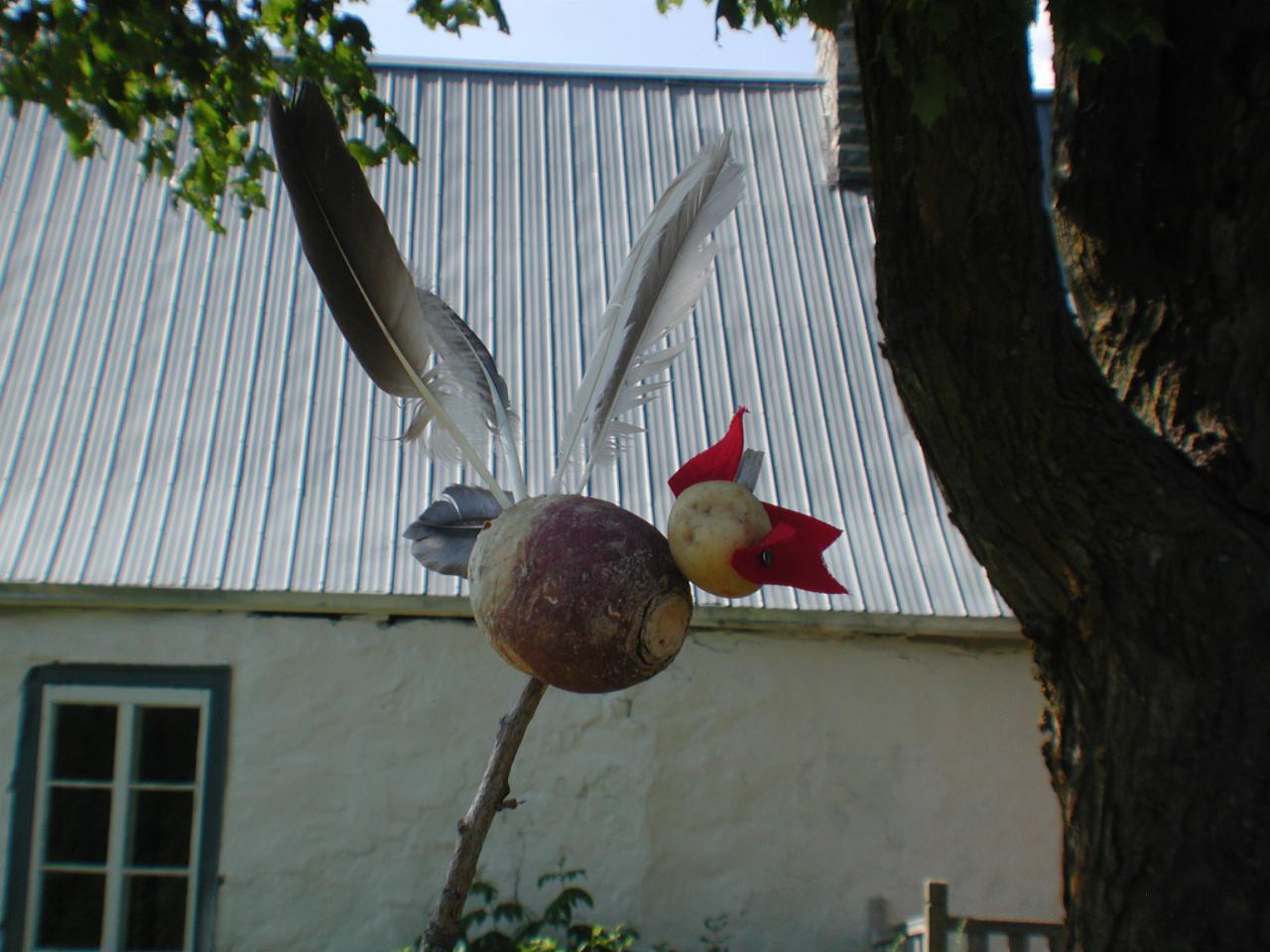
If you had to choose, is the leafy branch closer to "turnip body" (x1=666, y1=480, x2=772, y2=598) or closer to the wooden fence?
"turnip body" (x1=666, y1=480, x2=772, y2=598)

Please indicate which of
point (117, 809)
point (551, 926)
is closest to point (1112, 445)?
point (551, 926)

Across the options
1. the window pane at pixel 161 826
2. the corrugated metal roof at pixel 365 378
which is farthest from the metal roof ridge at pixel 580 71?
the window pane at pixel 161 826

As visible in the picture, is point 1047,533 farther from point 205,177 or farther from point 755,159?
point 755,159

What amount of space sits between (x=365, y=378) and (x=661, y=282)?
4945 mm

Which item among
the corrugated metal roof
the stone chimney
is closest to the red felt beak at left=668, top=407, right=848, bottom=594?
the corrugated metal roof

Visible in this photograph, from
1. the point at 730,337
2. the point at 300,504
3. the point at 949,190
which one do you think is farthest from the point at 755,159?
the point at 949,190

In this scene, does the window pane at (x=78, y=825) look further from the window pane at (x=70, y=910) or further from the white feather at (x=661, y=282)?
the white feather at (x=661, y=282)

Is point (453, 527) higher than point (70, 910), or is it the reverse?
point (453, 527)

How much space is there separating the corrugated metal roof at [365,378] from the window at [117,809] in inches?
24.4

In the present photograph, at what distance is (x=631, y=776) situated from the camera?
6.12m

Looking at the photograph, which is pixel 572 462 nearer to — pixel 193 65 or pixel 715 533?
pixel 715 533

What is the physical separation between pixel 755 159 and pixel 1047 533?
7132 millimetres

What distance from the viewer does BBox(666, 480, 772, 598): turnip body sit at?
1.98 metres

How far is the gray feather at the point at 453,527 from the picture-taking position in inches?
90.4
